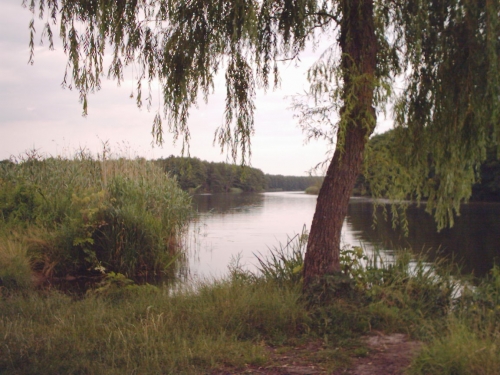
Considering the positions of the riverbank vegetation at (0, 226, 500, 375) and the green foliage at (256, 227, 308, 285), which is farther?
the green foliage at (256, 227, 308, 285)

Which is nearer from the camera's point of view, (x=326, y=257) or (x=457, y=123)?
(x=457, y=123)

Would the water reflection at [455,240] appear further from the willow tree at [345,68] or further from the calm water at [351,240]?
the willow tree at [345,68]

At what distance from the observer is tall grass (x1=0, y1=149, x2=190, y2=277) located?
35.2 ft

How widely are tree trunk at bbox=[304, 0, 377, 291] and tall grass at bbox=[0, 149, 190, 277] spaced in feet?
16.9

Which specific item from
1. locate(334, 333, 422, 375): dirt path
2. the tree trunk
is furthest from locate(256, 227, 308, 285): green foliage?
locate(334, 333, 422, 375): dirt path

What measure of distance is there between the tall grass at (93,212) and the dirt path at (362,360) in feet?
19.7

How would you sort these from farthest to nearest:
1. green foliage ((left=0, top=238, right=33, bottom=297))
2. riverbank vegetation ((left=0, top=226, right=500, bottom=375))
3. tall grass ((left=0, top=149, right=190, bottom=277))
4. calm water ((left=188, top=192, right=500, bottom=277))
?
calm water ((left=188, top=192, right=500, bottom=277)), tall grass ((left=0, top=149, right=190, bottom=277)), green foliage ((left=0, top=238, right=33, bottom=297)), riverbank vegetation ((left=0, top=226, right=500, bottom=375))

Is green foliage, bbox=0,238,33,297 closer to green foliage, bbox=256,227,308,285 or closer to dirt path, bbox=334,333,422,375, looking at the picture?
green foliage, bbox=256,227,308,285

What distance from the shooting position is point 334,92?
236 inches

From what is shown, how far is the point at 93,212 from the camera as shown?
1060 centimetres

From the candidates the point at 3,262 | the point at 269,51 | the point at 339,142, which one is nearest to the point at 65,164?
the point at 3,262

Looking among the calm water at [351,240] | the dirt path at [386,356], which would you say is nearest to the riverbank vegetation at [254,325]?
the dirt path at [386,356]

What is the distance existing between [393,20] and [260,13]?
5.53ft

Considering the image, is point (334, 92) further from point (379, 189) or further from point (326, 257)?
point (326, 257)
